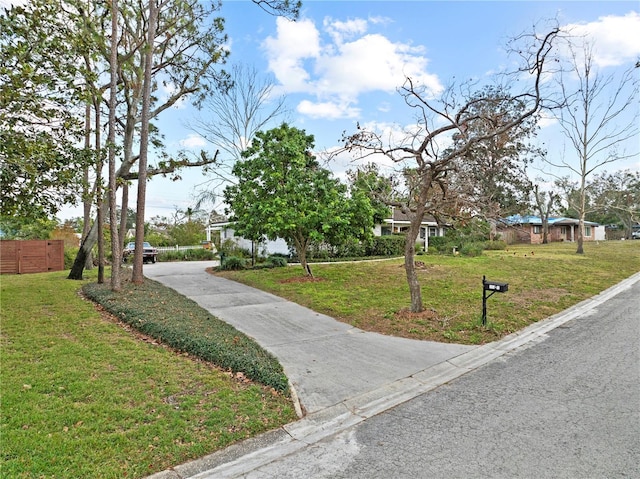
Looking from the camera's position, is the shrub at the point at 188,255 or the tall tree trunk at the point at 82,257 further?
the shrub at the point at 188,255

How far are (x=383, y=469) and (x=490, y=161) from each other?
7464mm

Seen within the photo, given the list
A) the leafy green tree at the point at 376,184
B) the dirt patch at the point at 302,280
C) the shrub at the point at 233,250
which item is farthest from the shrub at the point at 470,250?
the leafy green tree at the point at 376,184

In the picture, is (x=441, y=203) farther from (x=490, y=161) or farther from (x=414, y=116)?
(x=490, y=161)

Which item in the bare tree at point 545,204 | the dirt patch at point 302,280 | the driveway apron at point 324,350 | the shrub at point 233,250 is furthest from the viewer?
the bare tree at point 545,204

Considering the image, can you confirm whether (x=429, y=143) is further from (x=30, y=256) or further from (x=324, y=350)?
(x=30, y=256)

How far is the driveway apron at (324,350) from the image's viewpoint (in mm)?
4332

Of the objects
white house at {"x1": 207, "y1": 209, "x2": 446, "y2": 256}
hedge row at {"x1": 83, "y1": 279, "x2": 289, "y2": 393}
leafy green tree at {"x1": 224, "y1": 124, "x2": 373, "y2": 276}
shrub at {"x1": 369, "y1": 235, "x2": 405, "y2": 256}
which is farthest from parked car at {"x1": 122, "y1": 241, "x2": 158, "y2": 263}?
shrub at {"x1": 369, "y1": 235, "x2": 405, "y2": 256}

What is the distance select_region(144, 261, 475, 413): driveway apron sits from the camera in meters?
4.33

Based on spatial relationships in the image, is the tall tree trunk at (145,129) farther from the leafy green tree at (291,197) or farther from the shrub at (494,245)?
the shrub at (494,245)

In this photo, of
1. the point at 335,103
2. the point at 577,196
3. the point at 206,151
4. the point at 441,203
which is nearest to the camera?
the point at 441,203

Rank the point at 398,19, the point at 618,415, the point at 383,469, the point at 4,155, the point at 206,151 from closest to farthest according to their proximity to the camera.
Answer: the point at 383,469 → the point at 618,415 → the point at 4,155 → the point at 398,19 → the point at 206,151

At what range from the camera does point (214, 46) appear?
12906mm

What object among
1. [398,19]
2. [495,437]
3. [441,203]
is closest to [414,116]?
[441,203]

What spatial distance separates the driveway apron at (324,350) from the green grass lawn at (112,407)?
65cm
